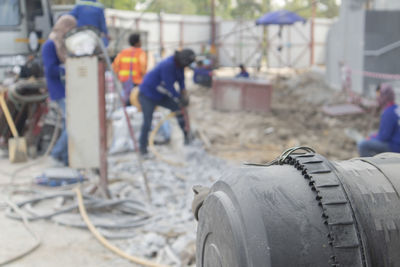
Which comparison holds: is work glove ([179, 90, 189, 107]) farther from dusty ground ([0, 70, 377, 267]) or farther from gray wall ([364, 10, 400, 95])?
gray wall ([364, 10, 400, 95])

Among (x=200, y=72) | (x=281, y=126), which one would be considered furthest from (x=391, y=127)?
(x=200, y=72)

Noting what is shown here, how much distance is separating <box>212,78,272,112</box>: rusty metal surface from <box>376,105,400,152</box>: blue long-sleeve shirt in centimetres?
691

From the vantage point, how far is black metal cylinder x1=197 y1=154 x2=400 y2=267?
4.46 feet

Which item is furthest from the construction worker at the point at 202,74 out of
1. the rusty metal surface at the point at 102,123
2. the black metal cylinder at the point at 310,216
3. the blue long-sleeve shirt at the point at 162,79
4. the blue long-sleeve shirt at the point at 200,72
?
the black metal cylinder at the point at 310,216

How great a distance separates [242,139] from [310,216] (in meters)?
8.72

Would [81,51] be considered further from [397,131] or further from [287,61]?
[287,61]

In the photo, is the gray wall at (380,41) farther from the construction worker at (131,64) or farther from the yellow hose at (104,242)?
the yellow hose at (104,242)

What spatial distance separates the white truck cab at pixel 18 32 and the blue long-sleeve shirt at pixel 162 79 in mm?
3888

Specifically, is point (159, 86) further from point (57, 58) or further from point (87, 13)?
point (57, 58)

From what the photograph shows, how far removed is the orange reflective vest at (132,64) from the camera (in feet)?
31.0

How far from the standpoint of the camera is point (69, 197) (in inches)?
222

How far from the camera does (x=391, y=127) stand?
6180 mm

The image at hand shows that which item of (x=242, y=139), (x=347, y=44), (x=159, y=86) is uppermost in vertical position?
(x=347, y=44)

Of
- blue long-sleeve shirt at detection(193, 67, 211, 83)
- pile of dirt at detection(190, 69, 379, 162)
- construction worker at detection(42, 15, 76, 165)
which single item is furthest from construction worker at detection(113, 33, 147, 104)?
blue long-sleeve shirt at detection(193, 67, 211, 83)
